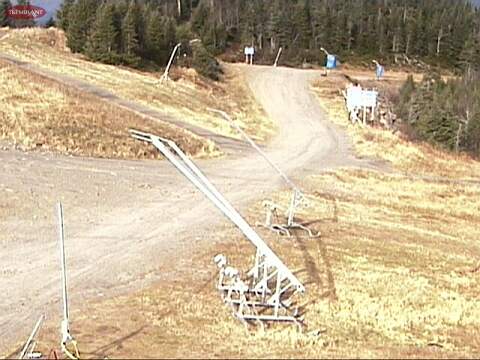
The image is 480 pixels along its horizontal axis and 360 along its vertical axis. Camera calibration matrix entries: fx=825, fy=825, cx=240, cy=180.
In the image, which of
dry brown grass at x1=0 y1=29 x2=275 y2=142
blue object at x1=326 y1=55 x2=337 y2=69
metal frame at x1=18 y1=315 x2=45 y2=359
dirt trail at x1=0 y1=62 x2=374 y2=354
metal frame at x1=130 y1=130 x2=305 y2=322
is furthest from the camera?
blue object at x1=326 y1=55 x2=337 y2=69

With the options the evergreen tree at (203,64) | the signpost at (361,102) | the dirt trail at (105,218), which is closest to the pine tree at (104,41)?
the evergreen tree at (203,64)

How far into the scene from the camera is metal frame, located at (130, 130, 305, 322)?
10477 mm

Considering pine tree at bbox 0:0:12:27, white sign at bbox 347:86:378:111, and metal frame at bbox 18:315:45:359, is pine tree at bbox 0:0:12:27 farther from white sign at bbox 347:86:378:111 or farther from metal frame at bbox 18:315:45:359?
metal frame at bbox 18:315:45:359

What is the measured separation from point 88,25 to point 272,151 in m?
26.4

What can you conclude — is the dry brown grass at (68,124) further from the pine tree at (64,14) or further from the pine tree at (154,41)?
the pine tree at (64,14)

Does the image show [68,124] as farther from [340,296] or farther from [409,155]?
[340,296]

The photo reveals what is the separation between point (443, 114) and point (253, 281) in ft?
120

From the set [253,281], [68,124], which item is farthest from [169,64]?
[253,281]

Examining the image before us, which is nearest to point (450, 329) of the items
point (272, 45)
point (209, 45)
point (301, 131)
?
point (301, 131)

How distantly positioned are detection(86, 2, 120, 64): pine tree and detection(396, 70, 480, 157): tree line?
17709 mm

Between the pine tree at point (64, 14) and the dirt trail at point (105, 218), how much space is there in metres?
29.3

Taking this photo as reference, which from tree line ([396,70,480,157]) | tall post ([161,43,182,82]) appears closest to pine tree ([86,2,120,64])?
tall post ([161,43,182,82])

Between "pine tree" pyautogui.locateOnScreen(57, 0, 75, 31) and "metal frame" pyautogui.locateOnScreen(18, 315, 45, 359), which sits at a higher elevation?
"pine tree" pyautogui.locateOnScreen(57, 0, 75, 31)

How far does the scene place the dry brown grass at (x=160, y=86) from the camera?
3574 centimetres
